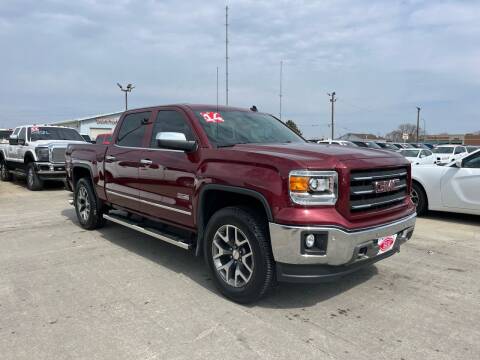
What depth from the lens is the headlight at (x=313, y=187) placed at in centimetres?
322

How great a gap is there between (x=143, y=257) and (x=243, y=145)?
2.08m

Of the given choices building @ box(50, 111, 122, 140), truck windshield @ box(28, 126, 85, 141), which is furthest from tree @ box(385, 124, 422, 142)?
truck windshield @ box(28, 126, 85, 141)

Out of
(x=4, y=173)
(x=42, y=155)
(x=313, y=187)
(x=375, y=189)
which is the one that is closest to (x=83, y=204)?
(x=313, y=187)

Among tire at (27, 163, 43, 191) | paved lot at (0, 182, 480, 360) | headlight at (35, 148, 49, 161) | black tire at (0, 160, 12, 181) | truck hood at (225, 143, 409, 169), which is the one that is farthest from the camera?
black tire at (0, 160, 12, 181)

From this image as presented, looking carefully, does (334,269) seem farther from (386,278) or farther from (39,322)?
(39,322)

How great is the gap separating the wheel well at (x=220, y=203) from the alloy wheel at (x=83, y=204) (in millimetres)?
3153

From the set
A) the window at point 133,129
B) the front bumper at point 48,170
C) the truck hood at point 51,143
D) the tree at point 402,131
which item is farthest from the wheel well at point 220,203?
the tree at point 402,131

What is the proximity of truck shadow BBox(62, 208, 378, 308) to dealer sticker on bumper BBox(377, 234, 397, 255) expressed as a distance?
2.18ft

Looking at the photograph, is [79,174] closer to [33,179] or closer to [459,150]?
[33,179]

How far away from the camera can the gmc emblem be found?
361 cm

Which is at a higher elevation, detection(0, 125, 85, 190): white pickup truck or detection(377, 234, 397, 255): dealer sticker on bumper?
detection(0, 125, 85, 190): white pickup truck

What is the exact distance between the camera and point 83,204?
6.72 m

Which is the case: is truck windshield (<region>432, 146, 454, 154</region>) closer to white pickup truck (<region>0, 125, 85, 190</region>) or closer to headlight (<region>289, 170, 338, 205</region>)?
white pickup truck (<region>0, 125, 85, 190</region>)

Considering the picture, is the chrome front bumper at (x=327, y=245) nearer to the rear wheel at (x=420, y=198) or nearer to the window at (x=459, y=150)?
the rear wheel at (x=420, y=198)
